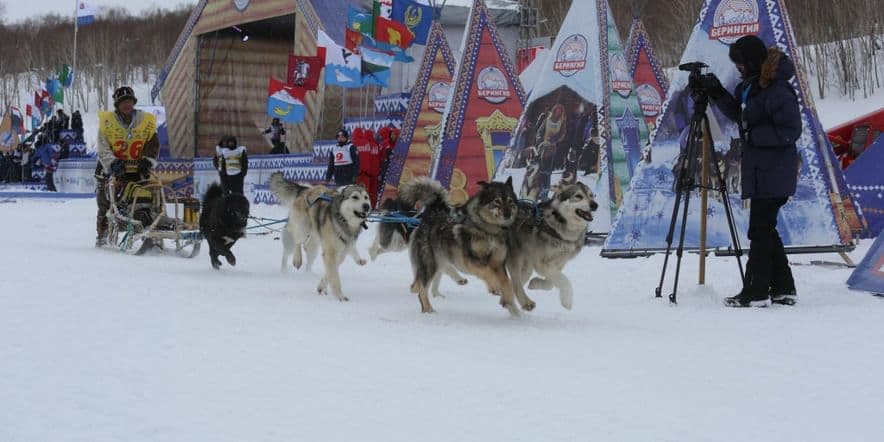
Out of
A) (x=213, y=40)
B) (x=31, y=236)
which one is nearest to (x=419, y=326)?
(x=31, y=236)

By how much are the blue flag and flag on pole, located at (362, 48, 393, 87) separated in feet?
1.98

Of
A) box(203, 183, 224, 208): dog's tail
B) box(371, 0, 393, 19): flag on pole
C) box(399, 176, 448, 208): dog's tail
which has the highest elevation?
box(371, 0, 393, 19): flag on pole

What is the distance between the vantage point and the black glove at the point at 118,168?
9.11 m

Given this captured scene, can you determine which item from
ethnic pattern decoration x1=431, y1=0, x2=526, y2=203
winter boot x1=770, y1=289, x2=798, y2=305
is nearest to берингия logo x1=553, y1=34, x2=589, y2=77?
ethnic pattern decoration x1=431, y1=0, x2=526, y2=203

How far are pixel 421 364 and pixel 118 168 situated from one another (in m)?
6.19

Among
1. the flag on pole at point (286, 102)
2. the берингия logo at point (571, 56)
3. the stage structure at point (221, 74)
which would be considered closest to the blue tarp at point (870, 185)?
the берингия logo at point (571, 56)

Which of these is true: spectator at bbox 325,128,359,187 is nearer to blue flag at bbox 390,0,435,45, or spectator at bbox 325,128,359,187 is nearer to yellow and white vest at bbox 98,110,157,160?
blue flag at bbox 390,0,435,45

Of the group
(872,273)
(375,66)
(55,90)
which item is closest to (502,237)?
(872,273)

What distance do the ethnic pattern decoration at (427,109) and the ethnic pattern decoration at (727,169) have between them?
5741 mm

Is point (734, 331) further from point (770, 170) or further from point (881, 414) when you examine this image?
point (881, 414)

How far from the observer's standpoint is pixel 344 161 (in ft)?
46.3

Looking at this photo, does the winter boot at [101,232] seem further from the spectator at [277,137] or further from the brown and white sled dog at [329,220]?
the spectator at [277,137]

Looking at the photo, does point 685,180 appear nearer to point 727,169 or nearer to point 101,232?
point 727,169

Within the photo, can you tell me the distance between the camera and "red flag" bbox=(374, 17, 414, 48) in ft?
46.2
